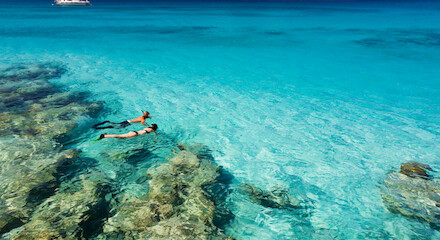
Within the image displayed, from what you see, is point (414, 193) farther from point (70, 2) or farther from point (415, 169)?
point (70, 2)

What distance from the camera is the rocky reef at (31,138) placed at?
6606 millimetres

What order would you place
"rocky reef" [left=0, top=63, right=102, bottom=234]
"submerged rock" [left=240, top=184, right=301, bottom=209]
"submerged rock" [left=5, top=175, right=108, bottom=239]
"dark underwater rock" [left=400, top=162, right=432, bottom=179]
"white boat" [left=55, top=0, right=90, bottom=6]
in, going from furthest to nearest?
1. "white boat" [left=55, top=0, right=90, bottom=6]
2. "dark underwater rock" [left=400, top=162, right=432, bottom=179]
3. "submerged rock" [left=240, top=184, right=301, bottom=209]
4. "rocky reef" [left=0, top=63, right=102, bottom=234]
5. "submerged rock" [left=5, top=175, right=108, bottom=239]

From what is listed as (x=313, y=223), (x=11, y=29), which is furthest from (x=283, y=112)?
(x=11, y=29)

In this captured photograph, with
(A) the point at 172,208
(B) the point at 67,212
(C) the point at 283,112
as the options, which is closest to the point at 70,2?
(C) the point at 283,112

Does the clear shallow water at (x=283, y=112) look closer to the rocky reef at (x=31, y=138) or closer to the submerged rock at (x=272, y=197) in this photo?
the submerged rock at (x=272, y=197)

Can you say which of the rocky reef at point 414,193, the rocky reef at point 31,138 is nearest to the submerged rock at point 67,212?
the rocky reef at point 31,138

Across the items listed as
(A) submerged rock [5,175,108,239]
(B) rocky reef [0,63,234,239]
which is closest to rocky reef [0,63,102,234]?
(B) rocky reef [0,63,234,239]

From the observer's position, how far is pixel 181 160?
9.01 m

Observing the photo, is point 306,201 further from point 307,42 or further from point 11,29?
point 11,29

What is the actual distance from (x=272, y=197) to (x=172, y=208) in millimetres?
2939

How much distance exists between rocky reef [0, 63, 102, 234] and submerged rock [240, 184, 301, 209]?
5.31 metres

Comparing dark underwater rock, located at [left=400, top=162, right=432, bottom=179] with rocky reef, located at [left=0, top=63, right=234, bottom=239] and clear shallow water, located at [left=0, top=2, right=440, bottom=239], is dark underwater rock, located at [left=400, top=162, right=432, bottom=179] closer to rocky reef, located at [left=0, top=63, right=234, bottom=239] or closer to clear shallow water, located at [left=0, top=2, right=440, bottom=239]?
clear shallow water, located at [left=0, top=2, right=440, bottom=239]

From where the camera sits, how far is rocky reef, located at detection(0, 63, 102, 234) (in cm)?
661

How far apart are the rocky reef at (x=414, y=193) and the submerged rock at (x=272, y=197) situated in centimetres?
269
